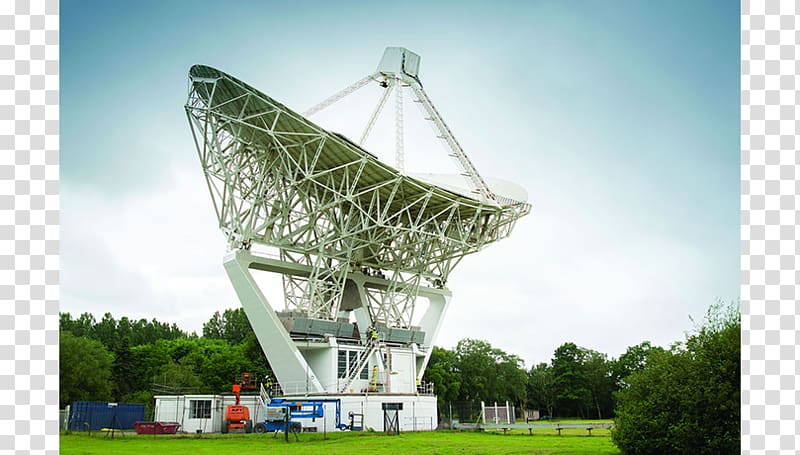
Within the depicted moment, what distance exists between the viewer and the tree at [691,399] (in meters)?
14.7

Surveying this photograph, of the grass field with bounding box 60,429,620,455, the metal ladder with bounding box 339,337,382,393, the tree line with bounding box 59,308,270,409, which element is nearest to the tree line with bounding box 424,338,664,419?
the tree line with bounding box 59,308,270,409

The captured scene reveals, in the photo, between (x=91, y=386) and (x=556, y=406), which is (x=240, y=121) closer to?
(x=91, y=386)

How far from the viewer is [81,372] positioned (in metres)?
51.8

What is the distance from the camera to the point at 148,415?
153 ft

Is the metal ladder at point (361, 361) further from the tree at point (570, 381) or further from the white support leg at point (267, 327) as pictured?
the tree at point (570, 381)

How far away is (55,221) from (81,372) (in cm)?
4751

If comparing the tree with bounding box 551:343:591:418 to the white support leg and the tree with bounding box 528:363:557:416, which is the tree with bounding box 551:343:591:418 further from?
the white support leg

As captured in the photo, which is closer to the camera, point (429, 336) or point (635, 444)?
point (635, 444)

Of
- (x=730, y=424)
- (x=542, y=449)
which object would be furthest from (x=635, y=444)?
(x=542, y=449)

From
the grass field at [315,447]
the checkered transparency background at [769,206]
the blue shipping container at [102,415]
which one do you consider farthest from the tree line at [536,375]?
the blue shipping container at [102,415]

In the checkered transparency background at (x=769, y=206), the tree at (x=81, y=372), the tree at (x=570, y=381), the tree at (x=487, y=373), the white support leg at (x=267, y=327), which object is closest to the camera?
the checkered transparency background at (x=769, y=206)

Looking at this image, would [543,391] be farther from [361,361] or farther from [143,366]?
[143,366]

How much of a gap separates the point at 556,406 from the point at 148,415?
159 feet

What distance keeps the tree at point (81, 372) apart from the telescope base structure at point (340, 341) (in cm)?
2340
